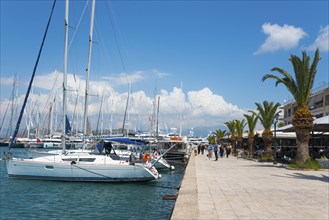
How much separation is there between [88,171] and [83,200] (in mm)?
5699

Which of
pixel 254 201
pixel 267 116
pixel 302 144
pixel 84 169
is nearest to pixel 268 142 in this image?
pixel 267 116

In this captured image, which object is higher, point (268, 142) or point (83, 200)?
point (268, 142)

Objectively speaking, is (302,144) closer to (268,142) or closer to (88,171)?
(268,142)

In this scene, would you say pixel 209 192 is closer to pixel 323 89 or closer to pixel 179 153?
pixel 179 153

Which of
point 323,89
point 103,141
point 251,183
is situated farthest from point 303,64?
point 323,89

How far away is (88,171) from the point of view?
24.6m

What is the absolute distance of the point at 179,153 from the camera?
45.5 metres

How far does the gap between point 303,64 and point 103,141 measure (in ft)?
50.3

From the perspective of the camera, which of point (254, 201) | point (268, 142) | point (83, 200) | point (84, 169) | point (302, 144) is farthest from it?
point (268, 142)

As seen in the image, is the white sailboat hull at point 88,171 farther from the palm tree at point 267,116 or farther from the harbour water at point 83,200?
the palm tree at point 267,116

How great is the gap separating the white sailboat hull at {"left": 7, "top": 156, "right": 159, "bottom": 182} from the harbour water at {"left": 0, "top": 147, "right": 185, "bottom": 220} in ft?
1.30

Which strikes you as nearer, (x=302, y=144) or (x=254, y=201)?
(x=254, y=201)

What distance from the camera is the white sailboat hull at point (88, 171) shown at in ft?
A: 80.3

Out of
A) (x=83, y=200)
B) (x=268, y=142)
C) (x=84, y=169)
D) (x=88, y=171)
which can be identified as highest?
(x=268, y=142)
